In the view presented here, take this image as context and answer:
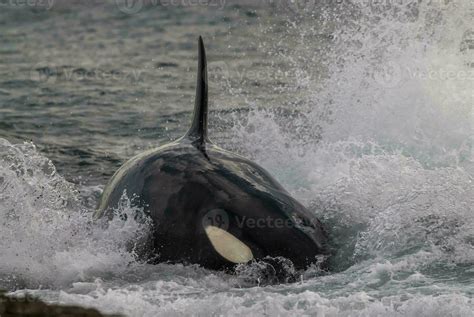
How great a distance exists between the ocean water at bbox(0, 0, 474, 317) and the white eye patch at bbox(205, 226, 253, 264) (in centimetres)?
15

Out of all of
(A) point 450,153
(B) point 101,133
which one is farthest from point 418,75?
(B) point 101,133

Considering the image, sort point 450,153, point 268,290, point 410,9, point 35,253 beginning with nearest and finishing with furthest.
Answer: point 268,290 → point 35,253 → point 450,153 → point 410,9

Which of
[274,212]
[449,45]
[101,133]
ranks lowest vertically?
[101,133]

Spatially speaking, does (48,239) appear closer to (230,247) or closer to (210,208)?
(210,208)

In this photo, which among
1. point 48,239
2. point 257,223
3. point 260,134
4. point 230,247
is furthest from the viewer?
point 260,134

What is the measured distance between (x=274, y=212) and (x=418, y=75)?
7.00 m

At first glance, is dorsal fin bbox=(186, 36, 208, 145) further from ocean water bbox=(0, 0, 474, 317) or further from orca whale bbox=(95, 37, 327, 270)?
ocean water bbox=(0, 0, 474, 317)

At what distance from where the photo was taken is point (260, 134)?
14.4 metres

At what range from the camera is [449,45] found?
15352mm

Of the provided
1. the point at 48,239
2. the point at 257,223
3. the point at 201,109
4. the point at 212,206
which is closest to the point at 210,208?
the point at 212,206

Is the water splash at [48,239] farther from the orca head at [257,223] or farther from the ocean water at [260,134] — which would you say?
the orca head at [257,223]

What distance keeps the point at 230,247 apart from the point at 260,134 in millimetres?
6341

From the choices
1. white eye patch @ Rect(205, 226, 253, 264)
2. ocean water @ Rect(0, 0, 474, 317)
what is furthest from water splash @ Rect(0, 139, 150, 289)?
white eye patch @ Rect(205, 226, 253, 264)

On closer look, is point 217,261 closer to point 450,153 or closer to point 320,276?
point 320,276
